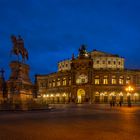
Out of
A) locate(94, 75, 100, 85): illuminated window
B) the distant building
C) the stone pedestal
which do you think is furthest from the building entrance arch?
the stone pedestal

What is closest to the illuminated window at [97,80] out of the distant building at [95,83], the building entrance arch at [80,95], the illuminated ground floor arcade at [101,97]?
the distant building at [95,83]

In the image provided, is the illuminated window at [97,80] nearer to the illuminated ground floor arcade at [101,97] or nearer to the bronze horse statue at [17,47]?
the illuminated ground floor arcade at [101,97]

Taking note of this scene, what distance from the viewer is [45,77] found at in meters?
142

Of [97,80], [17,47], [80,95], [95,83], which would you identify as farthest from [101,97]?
[17,47]

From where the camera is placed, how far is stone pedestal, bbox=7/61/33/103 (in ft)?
140

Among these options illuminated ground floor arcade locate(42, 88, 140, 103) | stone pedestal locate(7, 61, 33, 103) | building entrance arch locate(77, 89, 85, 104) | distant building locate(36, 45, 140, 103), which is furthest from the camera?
building entrance arch locate(77, 89, 85, 104)

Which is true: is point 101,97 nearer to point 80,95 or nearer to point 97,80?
point 97,80

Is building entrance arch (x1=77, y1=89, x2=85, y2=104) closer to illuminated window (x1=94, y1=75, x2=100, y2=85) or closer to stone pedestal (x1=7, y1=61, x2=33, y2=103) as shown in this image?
illuminated window (x1=94, y1=75, x2=100, y2=85)

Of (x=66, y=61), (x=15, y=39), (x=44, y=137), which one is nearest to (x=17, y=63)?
(x=15, y=39)

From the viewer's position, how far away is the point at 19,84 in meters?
43.3

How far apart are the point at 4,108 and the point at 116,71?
86.7 metres

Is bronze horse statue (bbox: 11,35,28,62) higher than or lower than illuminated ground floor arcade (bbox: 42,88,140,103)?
higher

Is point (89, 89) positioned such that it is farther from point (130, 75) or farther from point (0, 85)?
point (0, 85)

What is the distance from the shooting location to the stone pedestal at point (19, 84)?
42650 mm
